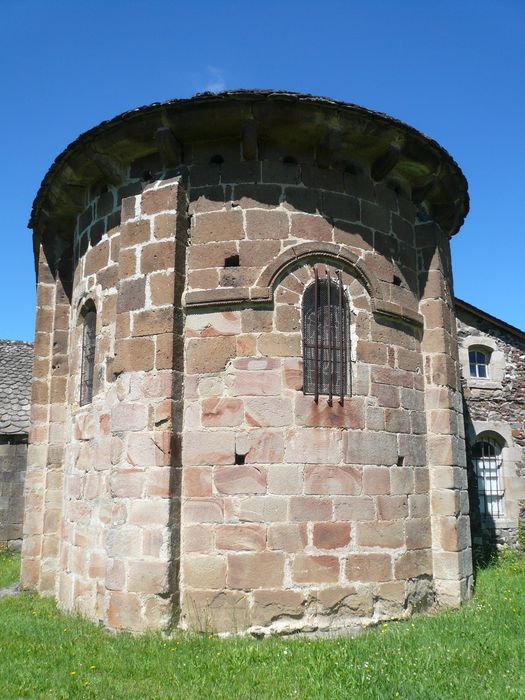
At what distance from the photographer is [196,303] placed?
6.83 m

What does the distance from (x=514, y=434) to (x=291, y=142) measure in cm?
895

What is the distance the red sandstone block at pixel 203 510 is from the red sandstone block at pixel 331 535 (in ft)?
3.11

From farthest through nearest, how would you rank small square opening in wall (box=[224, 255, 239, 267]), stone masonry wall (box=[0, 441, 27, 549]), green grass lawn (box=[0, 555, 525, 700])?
stone masonry wall (box=[0, 441, 27, 549])
small square opening in wall (box=[224, 255, 239, 267])
green grass lawn (box=[0, 555, 525, 700])

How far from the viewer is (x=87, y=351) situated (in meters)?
8.20

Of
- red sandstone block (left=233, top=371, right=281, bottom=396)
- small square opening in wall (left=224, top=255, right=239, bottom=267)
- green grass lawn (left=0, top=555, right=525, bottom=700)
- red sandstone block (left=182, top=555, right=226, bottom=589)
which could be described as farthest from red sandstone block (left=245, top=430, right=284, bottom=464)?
small square opening in wall (left=224, top=255, right=239, bottom=267)

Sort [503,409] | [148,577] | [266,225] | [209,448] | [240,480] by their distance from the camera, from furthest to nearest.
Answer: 1. [503,409]
2. [266,225]
3. [209,448]
4. [240,480]
5. [148,577]

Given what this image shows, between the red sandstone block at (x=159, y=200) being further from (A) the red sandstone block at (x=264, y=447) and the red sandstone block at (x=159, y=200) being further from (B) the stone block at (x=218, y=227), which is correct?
(A) the red sandstone block at (x=264, y=447)

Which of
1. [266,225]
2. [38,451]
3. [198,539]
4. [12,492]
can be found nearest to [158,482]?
[198,539]

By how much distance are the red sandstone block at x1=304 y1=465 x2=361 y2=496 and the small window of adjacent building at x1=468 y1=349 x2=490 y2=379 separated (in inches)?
308

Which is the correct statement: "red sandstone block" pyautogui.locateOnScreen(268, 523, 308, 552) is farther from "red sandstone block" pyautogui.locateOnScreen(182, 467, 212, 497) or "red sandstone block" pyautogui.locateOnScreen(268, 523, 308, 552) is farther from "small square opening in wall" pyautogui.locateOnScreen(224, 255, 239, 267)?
"small square opening in wall" pyautogui.locateOnScreen(224, 255, 239, 267)

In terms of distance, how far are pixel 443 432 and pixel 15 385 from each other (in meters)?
11.6

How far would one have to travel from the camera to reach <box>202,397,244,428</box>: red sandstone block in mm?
6613

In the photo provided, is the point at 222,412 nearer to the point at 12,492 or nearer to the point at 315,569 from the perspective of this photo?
the point at 315,569

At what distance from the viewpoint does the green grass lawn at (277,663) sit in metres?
4.76
